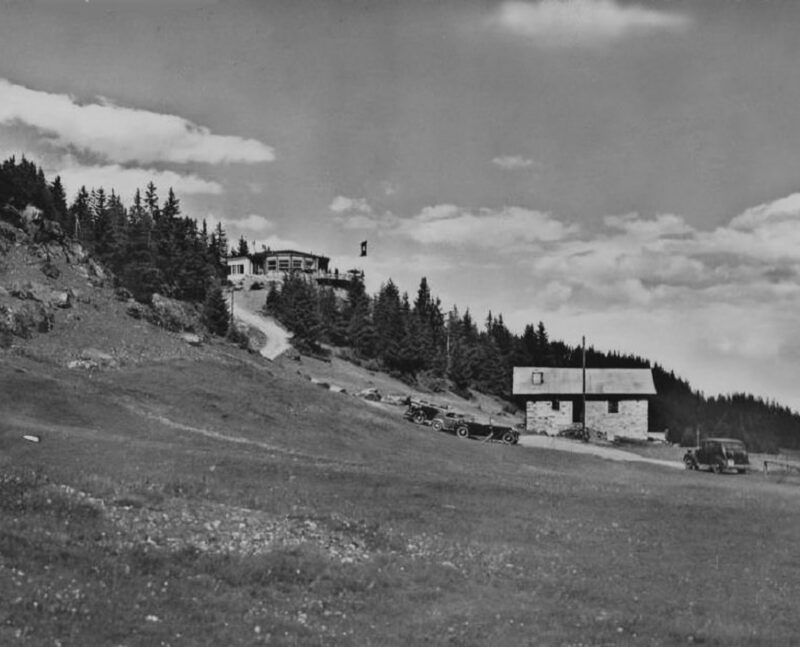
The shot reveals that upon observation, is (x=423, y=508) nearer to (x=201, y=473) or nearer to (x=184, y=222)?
(x=201, y=473)

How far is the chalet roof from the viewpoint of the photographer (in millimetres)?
102250

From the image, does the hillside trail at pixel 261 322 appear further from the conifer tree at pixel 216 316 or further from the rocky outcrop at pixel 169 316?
the rocky outcrop at pixel 169 316

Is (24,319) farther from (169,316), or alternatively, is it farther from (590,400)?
(590,400)

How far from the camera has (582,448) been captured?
77.2 m

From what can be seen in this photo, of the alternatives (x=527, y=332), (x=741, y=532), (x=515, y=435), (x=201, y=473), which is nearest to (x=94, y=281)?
(x=515, y=435)

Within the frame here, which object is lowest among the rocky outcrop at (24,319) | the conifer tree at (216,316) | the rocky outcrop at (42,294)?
the rocky outcrop at (24,319)

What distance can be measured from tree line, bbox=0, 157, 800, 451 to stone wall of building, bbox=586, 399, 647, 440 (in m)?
6.12

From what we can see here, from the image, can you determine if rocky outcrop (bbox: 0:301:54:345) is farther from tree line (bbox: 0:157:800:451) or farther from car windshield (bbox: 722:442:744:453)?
car windshield (bbox: 722:442:744:453)

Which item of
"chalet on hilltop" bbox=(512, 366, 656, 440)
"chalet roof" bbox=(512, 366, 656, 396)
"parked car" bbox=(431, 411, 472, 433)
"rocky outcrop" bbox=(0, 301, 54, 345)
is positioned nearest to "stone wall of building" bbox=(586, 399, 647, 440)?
"chalet on hilltop" bbox=(512, 366, 656, 440)

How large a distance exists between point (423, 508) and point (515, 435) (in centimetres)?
4487

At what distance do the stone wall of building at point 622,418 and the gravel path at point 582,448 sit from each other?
61.4ft

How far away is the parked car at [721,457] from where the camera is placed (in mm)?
62666

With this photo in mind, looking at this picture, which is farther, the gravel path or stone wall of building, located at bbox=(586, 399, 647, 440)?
stone wall of building, located at bbox=(586, 399, 647, 440)

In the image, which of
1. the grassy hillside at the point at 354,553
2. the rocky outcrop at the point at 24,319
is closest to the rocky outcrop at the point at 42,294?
the rocky outcrop at the point at 24,319
